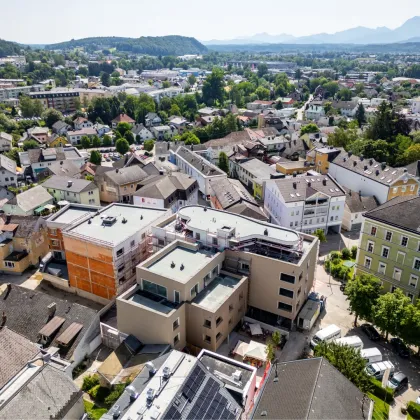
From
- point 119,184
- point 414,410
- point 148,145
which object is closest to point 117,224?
point 119,184

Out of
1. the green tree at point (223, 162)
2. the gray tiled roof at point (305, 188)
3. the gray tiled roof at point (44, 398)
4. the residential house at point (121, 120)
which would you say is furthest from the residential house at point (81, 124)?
the gray tiled roof at point (44, 398)

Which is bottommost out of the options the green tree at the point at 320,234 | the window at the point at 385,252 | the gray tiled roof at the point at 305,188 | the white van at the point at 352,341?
the white van at the point at 352,341

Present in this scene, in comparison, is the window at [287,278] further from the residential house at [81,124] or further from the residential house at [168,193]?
the residential house at [81,124]

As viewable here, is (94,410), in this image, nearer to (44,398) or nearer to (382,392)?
(44,398)

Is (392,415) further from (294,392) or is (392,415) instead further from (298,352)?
(294,392)

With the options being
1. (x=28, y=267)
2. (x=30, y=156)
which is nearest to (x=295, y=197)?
(x=28, y=267)

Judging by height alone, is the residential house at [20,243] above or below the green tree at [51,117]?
below
